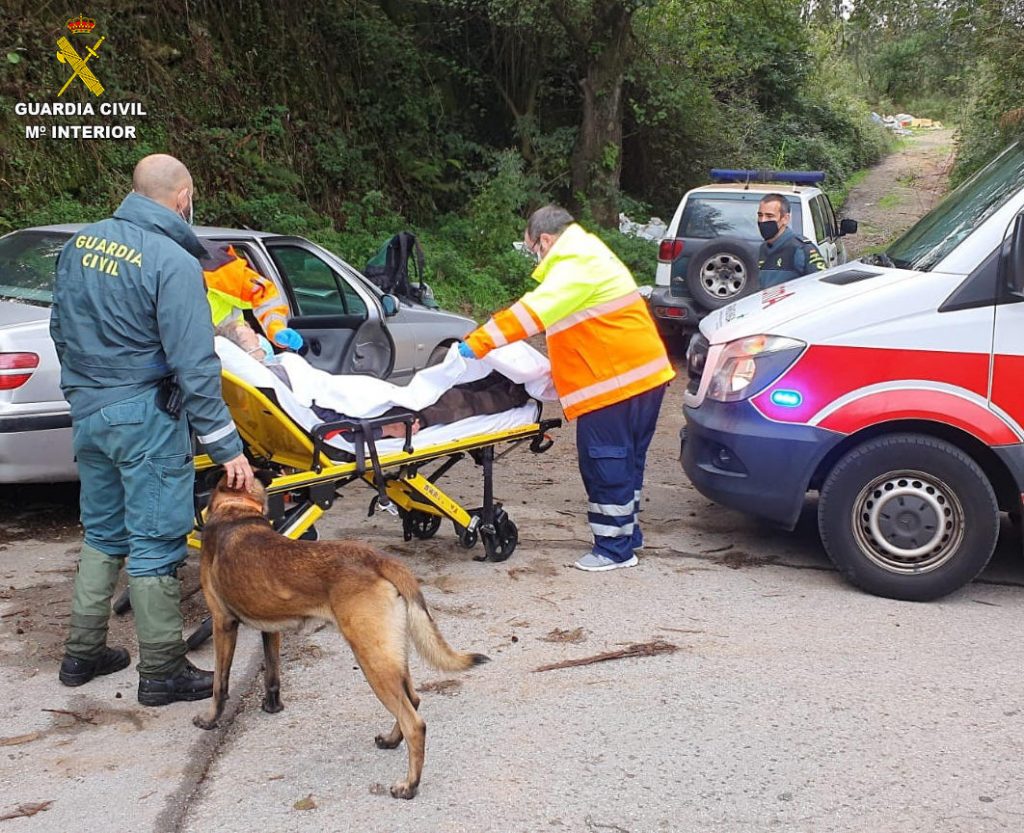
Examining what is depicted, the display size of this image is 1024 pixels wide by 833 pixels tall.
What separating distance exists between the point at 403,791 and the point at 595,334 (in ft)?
9.25

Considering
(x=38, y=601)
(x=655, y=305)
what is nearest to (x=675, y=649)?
(x=38, y=601)

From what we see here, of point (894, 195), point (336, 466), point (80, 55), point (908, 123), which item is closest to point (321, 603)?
point (336, 466)

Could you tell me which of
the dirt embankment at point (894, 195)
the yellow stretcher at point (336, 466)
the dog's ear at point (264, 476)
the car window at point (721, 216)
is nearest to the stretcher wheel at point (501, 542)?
the yellow stretcher at point (336, 466)

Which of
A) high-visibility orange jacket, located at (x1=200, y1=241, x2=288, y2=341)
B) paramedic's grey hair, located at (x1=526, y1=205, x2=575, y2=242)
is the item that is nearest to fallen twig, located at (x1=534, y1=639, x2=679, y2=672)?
paramedic's grey hair, located at (x1=526, y1=205, x2=575, y2=242)

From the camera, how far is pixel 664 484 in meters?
7.91

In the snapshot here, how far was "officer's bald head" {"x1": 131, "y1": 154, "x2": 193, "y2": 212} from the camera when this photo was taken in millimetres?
4215

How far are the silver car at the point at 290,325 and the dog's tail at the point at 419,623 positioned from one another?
10.2ft

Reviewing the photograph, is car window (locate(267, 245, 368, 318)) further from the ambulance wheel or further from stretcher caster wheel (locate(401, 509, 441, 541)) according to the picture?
the ambulance wheel

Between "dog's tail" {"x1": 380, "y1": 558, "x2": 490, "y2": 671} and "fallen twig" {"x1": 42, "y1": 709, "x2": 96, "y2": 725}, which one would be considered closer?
"dog's tail" {"x1": 380, "y1": 558, "x2": 490, "y2": 671}

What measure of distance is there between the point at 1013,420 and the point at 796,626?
4.74 feet

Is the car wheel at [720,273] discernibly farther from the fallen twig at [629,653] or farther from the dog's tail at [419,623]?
the dog's tail at [419,623]

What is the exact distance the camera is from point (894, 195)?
87.9 feet

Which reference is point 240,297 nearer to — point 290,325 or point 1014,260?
point 290,325

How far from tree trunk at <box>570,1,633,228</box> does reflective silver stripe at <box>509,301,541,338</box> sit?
12624 mm
